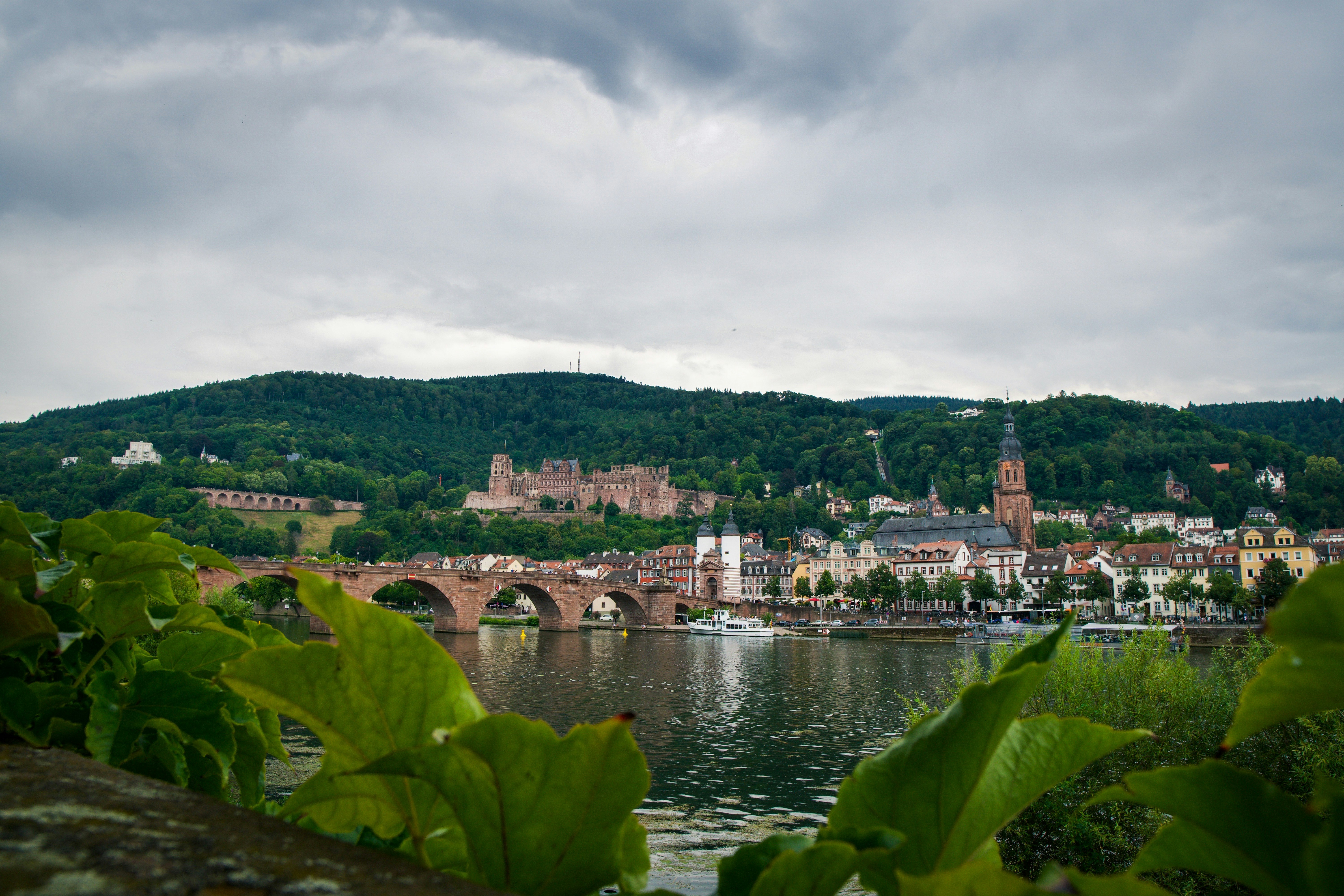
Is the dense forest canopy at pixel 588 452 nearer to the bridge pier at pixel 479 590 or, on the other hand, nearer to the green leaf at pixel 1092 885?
the bridge pier at pixel 479 590

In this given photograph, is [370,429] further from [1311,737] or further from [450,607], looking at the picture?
[1311,737]

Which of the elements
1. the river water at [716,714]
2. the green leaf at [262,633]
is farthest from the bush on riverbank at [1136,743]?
the green leaf at [262,633]

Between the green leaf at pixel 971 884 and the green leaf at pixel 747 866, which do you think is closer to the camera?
the green leaf at pixel 971 884

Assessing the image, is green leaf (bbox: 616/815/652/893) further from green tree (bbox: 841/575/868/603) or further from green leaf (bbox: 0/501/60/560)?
green tree (bbox: 841/575/868/603)

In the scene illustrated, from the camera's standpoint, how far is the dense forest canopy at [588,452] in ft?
349

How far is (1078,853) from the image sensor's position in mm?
11266

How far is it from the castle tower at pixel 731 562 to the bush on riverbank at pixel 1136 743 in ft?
237

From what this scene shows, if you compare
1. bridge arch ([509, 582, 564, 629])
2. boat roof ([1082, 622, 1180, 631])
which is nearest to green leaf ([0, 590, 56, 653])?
boat roof ([1082, 622, 1180, 631])

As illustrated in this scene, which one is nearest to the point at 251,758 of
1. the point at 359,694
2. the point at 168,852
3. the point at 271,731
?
the point at 271,731

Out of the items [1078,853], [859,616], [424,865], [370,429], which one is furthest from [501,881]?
[370,429]

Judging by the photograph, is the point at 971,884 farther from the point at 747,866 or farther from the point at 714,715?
the point at 714,715

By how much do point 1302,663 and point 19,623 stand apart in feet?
6.51

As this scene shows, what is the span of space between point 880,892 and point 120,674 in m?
1.76

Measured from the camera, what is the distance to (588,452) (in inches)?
6801
